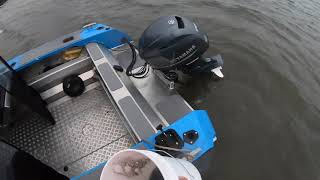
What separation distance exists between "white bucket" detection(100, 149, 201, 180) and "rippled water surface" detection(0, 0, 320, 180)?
0.88 meters

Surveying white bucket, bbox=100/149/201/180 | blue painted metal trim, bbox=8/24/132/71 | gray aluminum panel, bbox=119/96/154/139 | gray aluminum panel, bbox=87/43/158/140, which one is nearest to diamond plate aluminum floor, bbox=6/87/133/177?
gray aluminum panel, bbox=87/43/158/140

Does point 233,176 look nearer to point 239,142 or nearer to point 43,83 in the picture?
point 239,142

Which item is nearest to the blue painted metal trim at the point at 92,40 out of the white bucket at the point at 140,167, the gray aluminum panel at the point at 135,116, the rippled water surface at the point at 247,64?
the gray aluminum panel at the point at 135,116

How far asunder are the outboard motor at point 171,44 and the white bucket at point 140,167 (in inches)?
57.8

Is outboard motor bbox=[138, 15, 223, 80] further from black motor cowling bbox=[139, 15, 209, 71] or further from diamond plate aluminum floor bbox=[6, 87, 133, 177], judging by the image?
diamond plate aluminum floor bbox=[6, 87, 133, 177]

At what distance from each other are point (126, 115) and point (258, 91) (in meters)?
2.37

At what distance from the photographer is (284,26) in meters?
4.99

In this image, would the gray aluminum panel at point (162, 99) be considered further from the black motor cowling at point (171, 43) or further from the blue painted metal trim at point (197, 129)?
the blue painted metal trim at point (197, 129)

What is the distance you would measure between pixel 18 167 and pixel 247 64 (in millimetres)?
3681

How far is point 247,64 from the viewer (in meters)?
4.17

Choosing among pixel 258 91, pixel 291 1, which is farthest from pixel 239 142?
pixel 291 1

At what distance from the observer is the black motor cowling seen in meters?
2.67

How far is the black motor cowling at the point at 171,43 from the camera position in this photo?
2672 millimetres

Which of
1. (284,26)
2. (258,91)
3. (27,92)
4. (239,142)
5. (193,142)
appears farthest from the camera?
(284,26)
